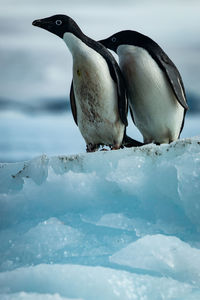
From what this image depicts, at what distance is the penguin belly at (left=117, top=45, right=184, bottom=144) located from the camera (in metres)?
2.78

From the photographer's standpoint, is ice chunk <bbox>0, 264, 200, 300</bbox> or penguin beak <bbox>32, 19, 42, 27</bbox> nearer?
ice chunk <bbox>0, 264, 200, 300</bbox>

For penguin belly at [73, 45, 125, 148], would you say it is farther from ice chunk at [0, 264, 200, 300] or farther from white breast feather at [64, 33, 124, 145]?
ice chunk at [0, 264, 200, 300]

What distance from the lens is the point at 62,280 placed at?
1.55 m

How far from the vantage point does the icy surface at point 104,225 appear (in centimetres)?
156

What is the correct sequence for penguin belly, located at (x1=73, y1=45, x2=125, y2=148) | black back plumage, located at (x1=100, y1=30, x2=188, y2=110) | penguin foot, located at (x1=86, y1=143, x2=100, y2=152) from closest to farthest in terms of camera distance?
penguin belly, located at (x1=73, y1=45, x2=125, y2=148), black back plumage, located at (x1=100, y1=30, x2=188, y2=110), penguin foot, located at (x1=86, y1=143, x2=100, y2=152)

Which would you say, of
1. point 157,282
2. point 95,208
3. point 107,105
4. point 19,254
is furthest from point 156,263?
point 107,105

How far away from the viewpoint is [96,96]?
2.71m

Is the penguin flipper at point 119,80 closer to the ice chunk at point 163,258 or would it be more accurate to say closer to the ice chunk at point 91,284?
the ice chunk at point 163,258

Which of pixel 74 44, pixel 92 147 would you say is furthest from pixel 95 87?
pixel 92 147

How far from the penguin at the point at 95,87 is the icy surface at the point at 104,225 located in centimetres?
75

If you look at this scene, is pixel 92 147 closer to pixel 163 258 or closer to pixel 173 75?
pixel 173 75

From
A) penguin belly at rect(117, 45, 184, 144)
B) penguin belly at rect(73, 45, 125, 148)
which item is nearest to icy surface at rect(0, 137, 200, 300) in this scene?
penguin belly at rect(73, 45, 125, 148)

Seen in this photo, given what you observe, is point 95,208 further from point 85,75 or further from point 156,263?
point 85,75

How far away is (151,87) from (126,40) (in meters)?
0.37
